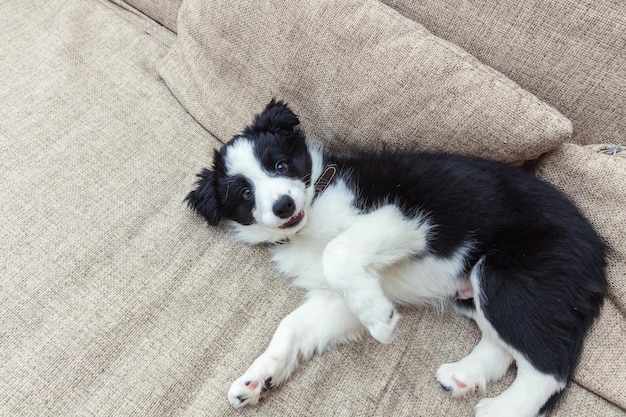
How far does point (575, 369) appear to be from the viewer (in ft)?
4.80

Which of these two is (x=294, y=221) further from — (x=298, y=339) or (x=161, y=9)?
(x=161, y=9)

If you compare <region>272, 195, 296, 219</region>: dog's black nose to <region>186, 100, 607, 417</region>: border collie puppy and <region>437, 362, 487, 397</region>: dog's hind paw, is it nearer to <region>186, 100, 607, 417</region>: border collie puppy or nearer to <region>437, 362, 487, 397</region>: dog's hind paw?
<region>186, 100, 607, 417</region>: border collie puppy

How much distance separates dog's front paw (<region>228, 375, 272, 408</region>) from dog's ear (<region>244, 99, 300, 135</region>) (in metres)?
0.92

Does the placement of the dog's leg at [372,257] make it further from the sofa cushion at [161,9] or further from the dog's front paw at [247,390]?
the sofa cushion at [161,9]

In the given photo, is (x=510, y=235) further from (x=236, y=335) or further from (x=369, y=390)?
(x=236, y=335)

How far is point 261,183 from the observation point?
169 centimetres

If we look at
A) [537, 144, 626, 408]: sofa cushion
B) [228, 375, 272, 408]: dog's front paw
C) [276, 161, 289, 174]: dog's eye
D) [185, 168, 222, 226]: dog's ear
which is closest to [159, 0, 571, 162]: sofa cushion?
[537, 144, 626, 408]: sofa cushion

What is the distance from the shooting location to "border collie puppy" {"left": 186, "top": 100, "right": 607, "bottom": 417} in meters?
1.45

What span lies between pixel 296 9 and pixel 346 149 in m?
0.59

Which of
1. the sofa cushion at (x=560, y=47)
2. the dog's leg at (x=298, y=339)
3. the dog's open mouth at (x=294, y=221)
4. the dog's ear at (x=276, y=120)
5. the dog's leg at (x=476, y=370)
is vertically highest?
the sofa cushion at (x=560, y=47)

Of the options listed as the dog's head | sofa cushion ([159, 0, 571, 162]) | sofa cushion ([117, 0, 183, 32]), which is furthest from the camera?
sofa cushion ([117, 0, 183, 32])

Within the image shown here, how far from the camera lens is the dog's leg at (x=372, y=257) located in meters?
1.47

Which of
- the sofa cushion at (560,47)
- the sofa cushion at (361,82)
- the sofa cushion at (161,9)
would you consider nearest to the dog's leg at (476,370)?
the sofa cushion at (361,82)

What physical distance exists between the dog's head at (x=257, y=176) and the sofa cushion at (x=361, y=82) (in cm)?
19
